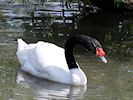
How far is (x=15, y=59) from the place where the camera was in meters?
10.3

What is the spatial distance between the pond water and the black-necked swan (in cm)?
13

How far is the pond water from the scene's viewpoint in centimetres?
857

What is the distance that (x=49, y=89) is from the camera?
8.72 m

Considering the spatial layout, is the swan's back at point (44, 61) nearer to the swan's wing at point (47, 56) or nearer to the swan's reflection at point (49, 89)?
the swan's wing at point (47, 56)

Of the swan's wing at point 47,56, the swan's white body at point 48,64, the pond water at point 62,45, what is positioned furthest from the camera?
the swan's wing at point 47,56

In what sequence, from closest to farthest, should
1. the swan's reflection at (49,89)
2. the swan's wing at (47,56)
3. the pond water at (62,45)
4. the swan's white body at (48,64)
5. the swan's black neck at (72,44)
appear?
the swan's reflection at (49,89) < the pond water at (62,45) < the swan's black neck at (72,44) < the swan's white body at (48,64) < the swan's wing at (47,56)

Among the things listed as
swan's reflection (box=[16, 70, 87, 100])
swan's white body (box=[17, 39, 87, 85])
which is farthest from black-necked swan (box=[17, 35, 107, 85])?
swan's reflection (box=[16, 70, 87, 100])

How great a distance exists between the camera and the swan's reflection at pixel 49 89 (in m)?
8.35

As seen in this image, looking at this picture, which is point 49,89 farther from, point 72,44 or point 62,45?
point 62,45

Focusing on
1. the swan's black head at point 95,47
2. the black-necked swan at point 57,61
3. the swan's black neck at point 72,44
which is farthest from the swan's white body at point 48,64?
the swan's black head at point 95,47

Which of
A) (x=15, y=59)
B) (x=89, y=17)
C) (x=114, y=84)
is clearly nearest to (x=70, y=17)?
(x=89, y=17)

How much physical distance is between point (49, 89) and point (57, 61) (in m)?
0.78

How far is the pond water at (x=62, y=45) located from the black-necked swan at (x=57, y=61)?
0.44 ft

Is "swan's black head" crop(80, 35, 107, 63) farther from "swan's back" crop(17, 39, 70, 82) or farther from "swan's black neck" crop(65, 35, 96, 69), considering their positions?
"swan's back" crop(17, 39, 70, 82)
